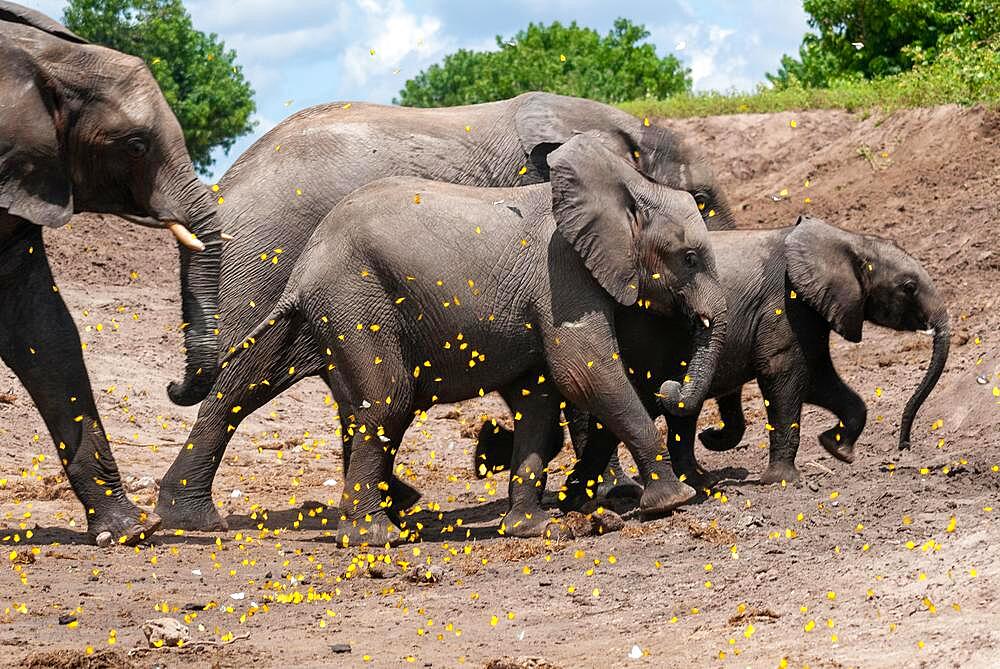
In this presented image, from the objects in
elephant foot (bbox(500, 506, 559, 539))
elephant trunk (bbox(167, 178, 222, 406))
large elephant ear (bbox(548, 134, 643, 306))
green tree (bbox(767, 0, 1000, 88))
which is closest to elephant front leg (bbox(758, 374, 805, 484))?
large elephant ear (bbox(548, 134, 643, 306))

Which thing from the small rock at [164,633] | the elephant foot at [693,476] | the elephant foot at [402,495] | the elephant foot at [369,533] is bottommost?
the small rock at [164,633]

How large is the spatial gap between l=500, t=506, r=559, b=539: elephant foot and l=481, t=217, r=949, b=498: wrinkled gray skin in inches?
38.5

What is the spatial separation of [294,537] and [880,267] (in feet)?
14.7

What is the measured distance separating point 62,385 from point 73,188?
123cm

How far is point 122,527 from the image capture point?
35.2ft

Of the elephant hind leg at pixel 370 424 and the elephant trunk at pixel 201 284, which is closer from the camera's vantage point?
the elephant trunk at pixel 201 284

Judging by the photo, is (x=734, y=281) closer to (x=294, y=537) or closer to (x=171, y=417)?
(x=294, y=537)

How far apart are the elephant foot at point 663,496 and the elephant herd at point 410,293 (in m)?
0.02

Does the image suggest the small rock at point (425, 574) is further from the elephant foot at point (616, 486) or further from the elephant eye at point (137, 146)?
the elephant eye at point (137, 146)

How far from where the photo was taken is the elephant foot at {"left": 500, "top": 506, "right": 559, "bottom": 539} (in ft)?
35.2

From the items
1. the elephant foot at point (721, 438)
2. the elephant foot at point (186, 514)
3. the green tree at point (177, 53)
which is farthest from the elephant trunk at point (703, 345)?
the green tree at point (177, 53)

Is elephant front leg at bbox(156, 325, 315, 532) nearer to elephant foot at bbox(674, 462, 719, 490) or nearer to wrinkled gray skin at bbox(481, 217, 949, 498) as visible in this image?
wrinkled gray skin at bbox(481, 217, 949, 498)

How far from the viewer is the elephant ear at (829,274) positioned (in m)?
11.8

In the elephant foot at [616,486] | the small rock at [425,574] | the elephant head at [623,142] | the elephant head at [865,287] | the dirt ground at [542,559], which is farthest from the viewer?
the elephant head at [623,142]
